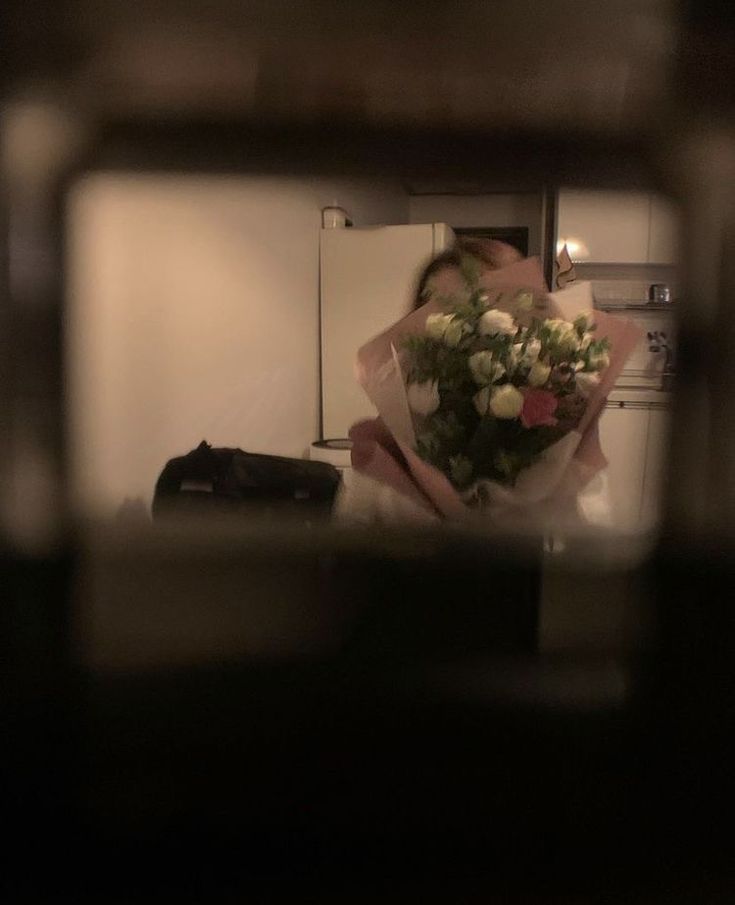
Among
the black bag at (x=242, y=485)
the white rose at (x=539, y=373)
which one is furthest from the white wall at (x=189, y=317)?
the white rose at (x=539, y=373)

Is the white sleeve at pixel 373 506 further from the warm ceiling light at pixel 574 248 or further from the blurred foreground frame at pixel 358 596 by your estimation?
the warm ceiling light at pixel 574 248

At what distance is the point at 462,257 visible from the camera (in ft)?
1.52

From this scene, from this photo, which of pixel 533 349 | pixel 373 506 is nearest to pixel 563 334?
pixel 533 349

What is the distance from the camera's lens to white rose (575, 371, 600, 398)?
1.53 feet

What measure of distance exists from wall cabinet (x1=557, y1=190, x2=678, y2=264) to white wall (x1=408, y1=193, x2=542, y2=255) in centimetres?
2

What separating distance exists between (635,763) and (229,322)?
0.34m

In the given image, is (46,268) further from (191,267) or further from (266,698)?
(266,698)

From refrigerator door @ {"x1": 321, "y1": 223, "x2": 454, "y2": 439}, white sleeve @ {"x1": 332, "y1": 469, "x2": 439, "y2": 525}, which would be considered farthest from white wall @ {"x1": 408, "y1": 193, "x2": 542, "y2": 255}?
white sleeve @ {"x1": 332, "y1": 469, "x2": 439, "y2": 525}

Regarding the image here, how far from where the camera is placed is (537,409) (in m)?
0.48

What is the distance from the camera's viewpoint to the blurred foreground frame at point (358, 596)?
1.45 feet

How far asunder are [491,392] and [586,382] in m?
0.05

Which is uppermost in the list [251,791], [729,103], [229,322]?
[729,103]

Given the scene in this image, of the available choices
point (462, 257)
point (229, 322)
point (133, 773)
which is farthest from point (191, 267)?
point (133, 773)

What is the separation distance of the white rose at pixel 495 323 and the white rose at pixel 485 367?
0.5 inches
